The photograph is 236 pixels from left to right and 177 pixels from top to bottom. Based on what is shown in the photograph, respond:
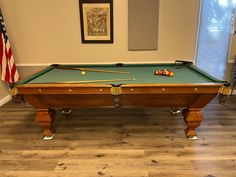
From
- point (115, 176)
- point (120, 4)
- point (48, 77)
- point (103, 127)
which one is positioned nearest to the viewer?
point (115, 176)

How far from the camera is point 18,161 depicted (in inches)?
79.6

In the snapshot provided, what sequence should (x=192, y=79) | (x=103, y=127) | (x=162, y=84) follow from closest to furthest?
(x=162, y=84) → (x=192, y=79) → (x=103, y=127)

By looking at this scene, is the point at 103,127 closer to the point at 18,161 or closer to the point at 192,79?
the point at 18,161

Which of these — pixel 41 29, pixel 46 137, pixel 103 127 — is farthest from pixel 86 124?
pixel 41 29

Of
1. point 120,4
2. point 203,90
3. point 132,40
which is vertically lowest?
point 203,90

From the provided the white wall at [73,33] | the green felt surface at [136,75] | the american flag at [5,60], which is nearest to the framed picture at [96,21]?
the white wall at [73,33]

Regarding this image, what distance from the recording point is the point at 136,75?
8.09 feet

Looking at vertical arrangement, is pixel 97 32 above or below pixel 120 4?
below

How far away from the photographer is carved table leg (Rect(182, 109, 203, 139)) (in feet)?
7.55

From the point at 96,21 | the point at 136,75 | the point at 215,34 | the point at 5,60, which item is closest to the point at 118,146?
the point at 136,75

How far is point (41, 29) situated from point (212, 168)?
340 cm

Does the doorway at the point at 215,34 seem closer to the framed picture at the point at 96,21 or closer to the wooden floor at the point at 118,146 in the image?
the wooden floor at the point at 118,146

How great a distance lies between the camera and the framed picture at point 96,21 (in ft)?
11.1

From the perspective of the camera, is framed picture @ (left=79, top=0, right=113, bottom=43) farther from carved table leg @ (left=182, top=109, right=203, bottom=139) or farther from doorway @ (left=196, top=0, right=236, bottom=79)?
carved table leg @ (left=182, top=109, right=203, bottom=139)
